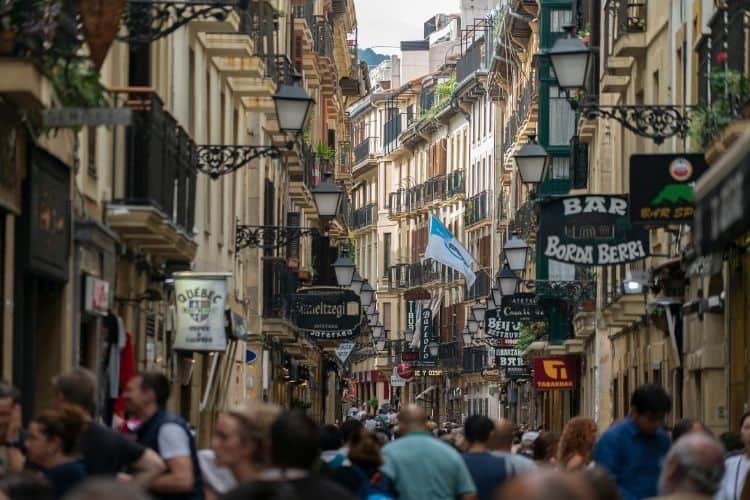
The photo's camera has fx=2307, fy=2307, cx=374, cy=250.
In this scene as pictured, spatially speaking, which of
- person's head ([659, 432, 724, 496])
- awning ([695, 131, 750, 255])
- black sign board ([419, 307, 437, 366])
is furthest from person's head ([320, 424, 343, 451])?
black sign board ([419, 307, 437, 366])

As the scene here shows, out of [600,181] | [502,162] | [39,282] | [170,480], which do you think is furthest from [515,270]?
[502,162]

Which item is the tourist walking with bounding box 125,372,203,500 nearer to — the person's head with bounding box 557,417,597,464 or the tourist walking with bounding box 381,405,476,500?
the tourist walking with bounding box 381,405,476,500

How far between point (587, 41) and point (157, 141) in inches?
825

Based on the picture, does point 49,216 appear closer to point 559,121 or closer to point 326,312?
point 326,312

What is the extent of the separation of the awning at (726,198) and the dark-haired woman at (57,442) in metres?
3.31

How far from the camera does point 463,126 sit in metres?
94.6

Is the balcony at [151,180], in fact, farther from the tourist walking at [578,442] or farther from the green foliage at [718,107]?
the tourist walking at [578,442]

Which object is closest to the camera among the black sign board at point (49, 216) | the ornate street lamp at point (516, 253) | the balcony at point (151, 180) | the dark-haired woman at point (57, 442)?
the dark-haired woman at point (57, 442)

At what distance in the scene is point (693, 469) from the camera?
28.8ft

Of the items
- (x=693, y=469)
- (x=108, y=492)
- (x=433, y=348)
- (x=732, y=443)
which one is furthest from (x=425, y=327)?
(x=108, y=492)

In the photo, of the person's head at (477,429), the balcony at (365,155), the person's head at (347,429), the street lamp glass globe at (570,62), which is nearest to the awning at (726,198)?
the person's head at (477,429)

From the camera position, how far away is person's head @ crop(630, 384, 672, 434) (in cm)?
1453

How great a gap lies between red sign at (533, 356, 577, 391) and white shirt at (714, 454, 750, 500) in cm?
3030

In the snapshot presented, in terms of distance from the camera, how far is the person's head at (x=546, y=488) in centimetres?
620
